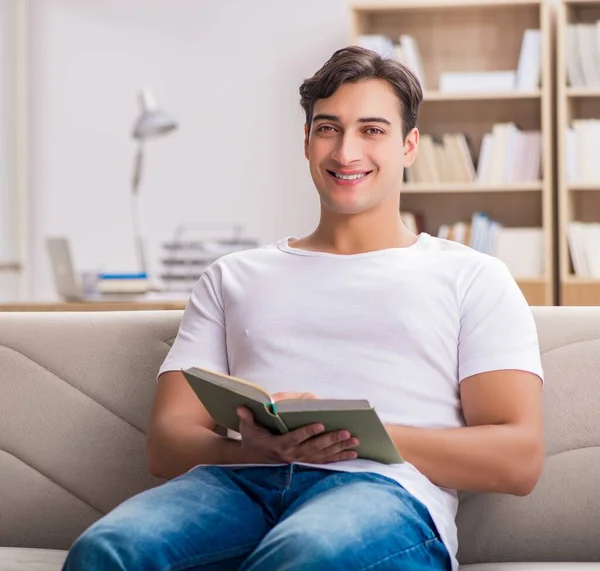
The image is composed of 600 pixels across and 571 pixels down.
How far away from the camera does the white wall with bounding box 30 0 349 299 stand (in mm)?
5047

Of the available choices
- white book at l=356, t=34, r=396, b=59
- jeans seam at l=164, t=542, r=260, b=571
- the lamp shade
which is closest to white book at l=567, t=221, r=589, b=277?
white book at l=356, t=34, r=396, b=59

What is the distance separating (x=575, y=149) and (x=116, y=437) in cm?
304

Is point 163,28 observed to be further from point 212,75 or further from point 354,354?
point 354,354

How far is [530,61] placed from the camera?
444cm

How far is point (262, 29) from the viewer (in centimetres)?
505

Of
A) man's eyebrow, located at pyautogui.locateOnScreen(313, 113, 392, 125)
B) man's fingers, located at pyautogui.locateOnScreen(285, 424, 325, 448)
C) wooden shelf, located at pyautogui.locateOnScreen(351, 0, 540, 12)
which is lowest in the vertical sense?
man's fingers, located at pyautogui.locateOnScreen(285, 424, 325, 448)

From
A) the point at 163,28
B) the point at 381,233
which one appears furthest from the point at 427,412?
the point at 163,28

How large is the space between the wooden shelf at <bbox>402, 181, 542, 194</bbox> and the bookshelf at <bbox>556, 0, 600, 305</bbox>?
0.43ft

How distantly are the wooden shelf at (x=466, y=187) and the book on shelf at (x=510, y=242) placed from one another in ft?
0.50

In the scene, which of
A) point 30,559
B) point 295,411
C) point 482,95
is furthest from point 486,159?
point 295,411

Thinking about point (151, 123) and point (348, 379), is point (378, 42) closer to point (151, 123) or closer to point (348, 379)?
point (151, 123)

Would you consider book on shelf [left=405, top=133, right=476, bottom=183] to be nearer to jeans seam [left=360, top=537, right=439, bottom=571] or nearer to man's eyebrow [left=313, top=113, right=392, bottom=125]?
man's eyebrow [left=313, top=113, right=392, bottom=125]

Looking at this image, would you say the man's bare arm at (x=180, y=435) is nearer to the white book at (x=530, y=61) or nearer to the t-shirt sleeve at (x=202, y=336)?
the t-shirt sleeve at (x=202, y=336)

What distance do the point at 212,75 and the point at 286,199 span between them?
70cm
